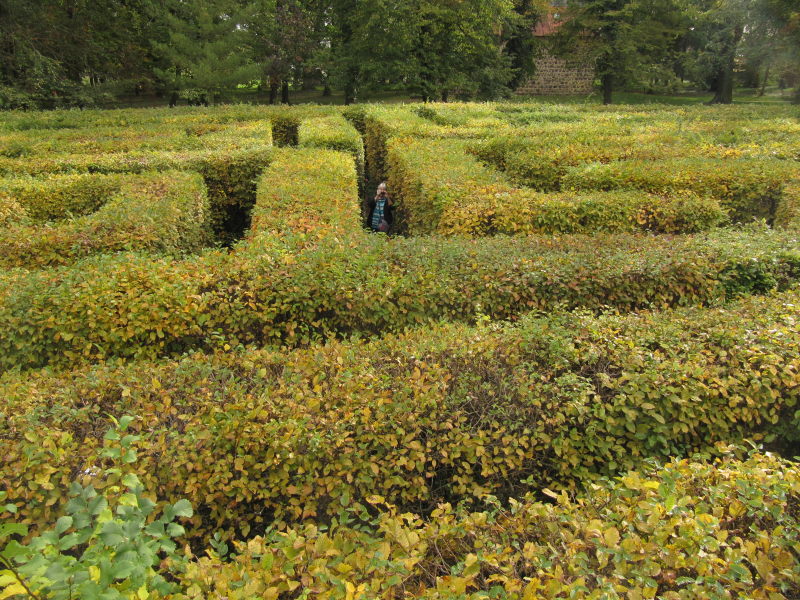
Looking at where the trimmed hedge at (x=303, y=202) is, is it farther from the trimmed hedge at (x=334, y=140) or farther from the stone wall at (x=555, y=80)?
the stone wall at (x=555, y=80)

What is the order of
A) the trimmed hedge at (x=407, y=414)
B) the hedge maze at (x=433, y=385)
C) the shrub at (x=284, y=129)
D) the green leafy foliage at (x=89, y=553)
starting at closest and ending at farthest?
1. the green leafy foliage at (x=89, y=553)
2. the hedge maze at (x=433, y=385)
3. the trimmed hedge at (x=407, y=414)
4. the shrub at (x=284, y=129)

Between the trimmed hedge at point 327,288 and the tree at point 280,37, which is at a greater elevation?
the tree at point 280,37

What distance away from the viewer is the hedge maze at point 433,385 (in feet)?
7.56

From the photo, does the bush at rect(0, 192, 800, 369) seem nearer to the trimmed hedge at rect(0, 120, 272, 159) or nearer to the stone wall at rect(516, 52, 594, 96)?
the trimmed hedge at rect(0, 120, 272, 159)

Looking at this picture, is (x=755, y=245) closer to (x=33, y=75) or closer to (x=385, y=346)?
(x=385, y=346)

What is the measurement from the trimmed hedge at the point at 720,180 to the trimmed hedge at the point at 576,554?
6471mm

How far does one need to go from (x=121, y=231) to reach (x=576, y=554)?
619 cm

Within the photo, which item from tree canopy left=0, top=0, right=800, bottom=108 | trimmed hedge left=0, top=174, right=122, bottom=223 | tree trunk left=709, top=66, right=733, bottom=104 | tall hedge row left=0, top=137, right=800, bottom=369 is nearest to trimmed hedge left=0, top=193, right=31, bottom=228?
trimmed hedge left=0, top=174, right=122, bottom=223

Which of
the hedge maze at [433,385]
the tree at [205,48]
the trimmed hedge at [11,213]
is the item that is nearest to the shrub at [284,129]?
the tree at [205,48]

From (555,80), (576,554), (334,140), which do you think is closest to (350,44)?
(334,140)

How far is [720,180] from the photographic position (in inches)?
314

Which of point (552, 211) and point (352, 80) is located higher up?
point (352, 80)

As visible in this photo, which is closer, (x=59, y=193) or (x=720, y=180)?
(x=720, y=180)

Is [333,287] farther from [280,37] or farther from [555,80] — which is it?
[555,80]
